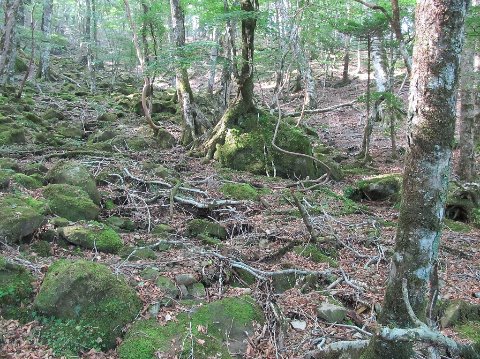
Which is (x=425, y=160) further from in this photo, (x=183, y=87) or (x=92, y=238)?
(x=183, y=87)

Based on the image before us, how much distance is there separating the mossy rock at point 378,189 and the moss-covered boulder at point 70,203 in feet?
19.9

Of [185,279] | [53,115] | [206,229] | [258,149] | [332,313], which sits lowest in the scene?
[332,313]

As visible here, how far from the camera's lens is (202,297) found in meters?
4.85

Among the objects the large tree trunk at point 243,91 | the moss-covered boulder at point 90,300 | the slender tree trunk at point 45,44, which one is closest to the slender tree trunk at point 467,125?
the large tree trunk at point 243,91

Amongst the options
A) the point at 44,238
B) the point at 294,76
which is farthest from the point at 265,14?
the point at 294,76

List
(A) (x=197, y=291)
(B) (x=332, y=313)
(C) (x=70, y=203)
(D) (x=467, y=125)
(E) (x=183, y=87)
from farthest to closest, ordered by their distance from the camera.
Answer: (E) (x=183, y=87) → (D) (x=467, y=125) → (C) (x=70, y=203) → (A) (x=197, y=291) → (B) (x=332, y=313)

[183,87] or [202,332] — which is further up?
[183,87]

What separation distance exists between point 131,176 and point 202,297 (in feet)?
13.8

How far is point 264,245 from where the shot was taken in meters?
6.46

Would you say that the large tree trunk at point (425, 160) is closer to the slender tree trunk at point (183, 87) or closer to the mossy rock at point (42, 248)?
the mossy rock at point (42, 248)

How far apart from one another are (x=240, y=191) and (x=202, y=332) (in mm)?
4618

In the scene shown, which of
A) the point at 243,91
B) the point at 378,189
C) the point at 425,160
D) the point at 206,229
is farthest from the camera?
the point at 243,91

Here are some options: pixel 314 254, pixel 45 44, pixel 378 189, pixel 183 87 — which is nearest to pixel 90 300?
pixel 314 254

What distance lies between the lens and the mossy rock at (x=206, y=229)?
6.71 meters
